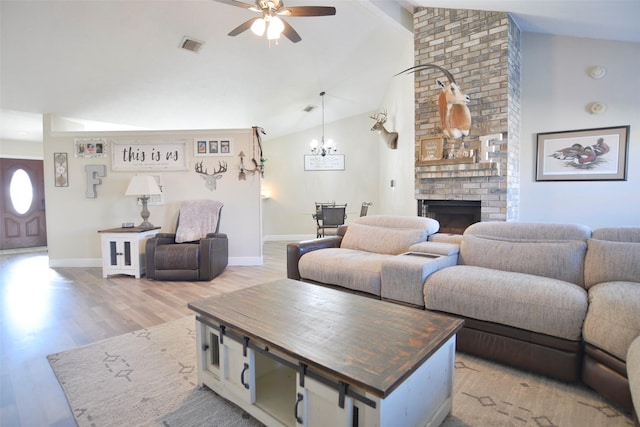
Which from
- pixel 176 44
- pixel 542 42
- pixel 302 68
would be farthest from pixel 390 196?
pixel 176 44

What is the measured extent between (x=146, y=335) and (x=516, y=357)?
8.31 ft

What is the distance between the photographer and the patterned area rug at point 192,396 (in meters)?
1.55

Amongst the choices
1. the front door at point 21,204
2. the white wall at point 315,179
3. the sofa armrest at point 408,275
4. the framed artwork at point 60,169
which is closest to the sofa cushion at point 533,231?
the sofa armrest at point 408,275

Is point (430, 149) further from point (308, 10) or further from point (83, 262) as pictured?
point (83, 262)

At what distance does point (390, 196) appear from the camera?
621cm

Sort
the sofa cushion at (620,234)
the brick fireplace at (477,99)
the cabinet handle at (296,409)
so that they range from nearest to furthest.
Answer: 1. the cabinet handle at (296,409)
2. the sofa cushion at (620,234)
3. the brick fireplace at (477,99)

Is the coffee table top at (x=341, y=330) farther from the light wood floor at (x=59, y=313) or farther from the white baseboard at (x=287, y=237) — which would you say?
the white baseboard at (x=287, y=237)

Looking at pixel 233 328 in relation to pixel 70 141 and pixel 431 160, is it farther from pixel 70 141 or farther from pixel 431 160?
pixel 70 141

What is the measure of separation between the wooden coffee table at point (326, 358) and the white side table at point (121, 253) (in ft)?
9.67

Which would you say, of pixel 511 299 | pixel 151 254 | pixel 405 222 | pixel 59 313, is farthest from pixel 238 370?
pixel 151 254

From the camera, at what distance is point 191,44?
4.00m

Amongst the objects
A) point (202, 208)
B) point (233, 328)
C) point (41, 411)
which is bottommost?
point (41, 411)

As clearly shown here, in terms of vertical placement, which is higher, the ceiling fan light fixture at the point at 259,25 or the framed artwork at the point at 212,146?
the ceiling fan light fixture at the point at 259,25

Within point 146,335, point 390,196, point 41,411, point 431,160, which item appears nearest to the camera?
point 41,411
